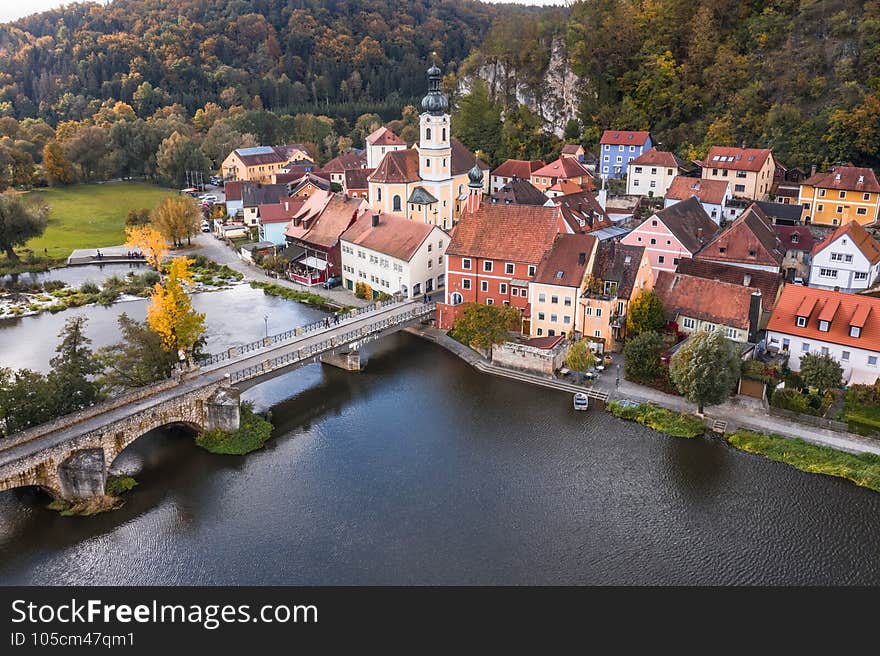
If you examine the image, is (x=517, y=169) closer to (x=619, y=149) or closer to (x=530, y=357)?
(x=619, y=149)

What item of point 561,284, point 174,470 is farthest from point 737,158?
point 174,470

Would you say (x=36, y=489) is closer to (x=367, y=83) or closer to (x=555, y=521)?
(x=555, y=521)

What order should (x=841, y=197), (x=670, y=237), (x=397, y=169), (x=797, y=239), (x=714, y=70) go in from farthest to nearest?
(x=714, y=70), (x=397, y=169), (x=841, y=197), (x=797, y=239), (x=670, y=237)

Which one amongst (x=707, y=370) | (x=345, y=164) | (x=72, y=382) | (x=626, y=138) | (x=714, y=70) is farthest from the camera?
Answer: (x=345, y=164)

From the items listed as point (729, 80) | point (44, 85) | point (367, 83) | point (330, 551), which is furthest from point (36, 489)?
point (367, 83)

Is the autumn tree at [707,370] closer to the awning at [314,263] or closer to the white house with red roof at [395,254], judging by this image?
the white house with red roof at [395,254]

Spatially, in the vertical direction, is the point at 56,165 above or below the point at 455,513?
above

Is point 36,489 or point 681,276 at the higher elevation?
point 681,276
